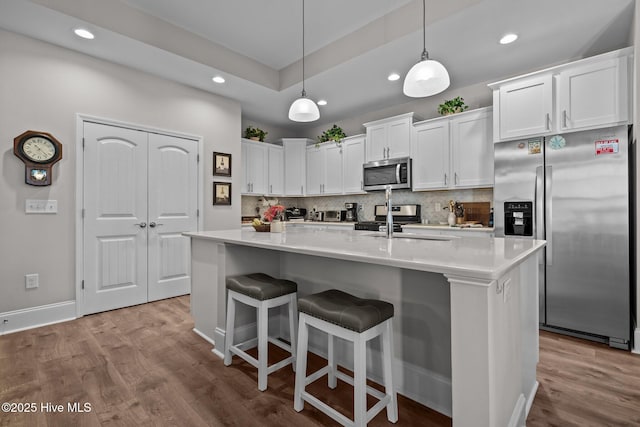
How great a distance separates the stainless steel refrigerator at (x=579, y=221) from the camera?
243cm

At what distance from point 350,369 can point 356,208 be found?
341cm

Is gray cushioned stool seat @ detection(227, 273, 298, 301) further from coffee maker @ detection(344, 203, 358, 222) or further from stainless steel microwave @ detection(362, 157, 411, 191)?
coffee maker @ detection(344, 203, 358, 222)

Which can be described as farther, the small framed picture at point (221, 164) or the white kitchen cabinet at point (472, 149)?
the small framed picture at point (221, 164)

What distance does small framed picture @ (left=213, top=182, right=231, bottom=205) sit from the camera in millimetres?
4156

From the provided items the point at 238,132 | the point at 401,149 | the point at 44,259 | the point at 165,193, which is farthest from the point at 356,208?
the point at 44,259

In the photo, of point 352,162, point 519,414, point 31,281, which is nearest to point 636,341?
point 519,414

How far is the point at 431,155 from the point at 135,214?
370 cm

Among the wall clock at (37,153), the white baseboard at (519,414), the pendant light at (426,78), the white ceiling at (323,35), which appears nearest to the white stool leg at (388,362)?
the white baseboard at (519,414)

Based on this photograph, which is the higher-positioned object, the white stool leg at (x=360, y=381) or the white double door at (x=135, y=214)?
the white double door at (x=135, y=214)

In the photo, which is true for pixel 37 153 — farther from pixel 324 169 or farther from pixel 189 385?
pixel 324 169

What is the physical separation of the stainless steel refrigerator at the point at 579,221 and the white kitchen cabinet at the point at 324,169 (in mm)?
2627

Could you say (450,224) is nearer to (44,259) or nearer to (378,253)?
(378,253)

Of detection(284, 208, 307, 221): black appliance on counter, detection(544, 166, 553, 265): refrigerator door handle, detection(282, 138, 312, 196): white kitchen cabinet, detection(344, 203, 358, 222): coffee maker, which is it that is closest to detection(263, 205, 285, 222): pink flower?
detection(544, 166, 553, 265): refrigerator door handle

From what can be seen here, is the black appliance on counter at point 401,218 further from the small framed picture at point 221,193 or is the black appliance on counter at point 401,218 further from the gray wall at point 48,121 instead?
the gray wall at point 48,121
